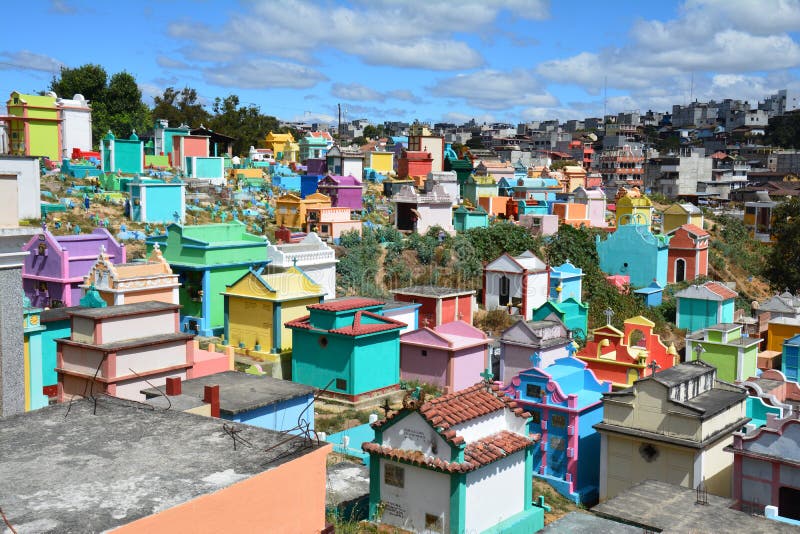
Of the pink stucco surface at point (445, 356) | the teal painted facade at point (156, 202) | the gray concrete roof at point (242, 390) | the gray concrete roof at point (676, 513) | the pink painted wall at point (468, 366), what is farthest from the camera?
the teal painted facade at point (156, 202)

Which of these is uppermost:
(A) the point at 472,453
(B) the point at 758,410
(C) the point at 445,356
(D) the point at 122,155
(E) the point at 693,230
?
(D) the point at 122,155

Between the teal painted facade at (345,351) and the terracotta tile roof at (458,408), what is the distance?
7531 millimetres

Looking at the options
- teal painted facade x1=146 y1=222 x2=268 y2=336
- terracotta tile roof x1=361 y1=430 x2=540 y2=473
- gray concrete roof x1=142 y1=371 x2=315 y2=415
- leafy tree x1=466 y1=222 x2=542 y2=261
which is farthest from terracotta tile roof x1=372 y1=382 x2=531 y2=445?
leafy tree x1=466 y1=222 x2=542 y2=261

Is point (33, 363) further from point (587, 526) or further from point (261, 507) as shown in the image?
point (261, 507)

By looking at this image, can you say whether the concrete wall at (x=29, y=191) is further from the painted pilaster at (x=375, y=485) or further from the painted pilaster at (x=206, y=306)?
the painted pilaster at (x=375, y=485)

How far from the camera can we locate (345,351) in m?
23.5

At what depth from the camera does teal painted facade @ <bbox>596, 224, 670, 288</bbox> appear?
43.7 m

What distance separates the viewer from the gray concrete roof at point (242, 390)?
17142 mm

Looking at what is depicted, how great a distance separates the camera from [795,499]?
59.3 ft

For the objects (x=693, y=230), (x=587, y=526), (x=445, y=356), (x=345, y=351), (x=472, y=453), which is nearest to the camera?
(x=587, y=526)

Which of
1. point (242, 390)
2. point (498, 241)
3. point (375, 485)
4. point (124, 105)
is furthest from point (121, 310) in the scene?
point (124, 105)

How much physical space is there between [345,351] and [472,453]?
30.2 ft

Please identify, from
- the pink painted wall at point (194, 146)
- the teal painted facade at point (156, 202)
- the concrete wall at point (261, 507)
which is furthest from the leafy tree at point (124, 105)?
the concrete wall at point (261, 507)

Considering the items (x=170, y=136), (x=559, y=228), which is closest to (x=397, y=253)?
(x=559, y=228)
